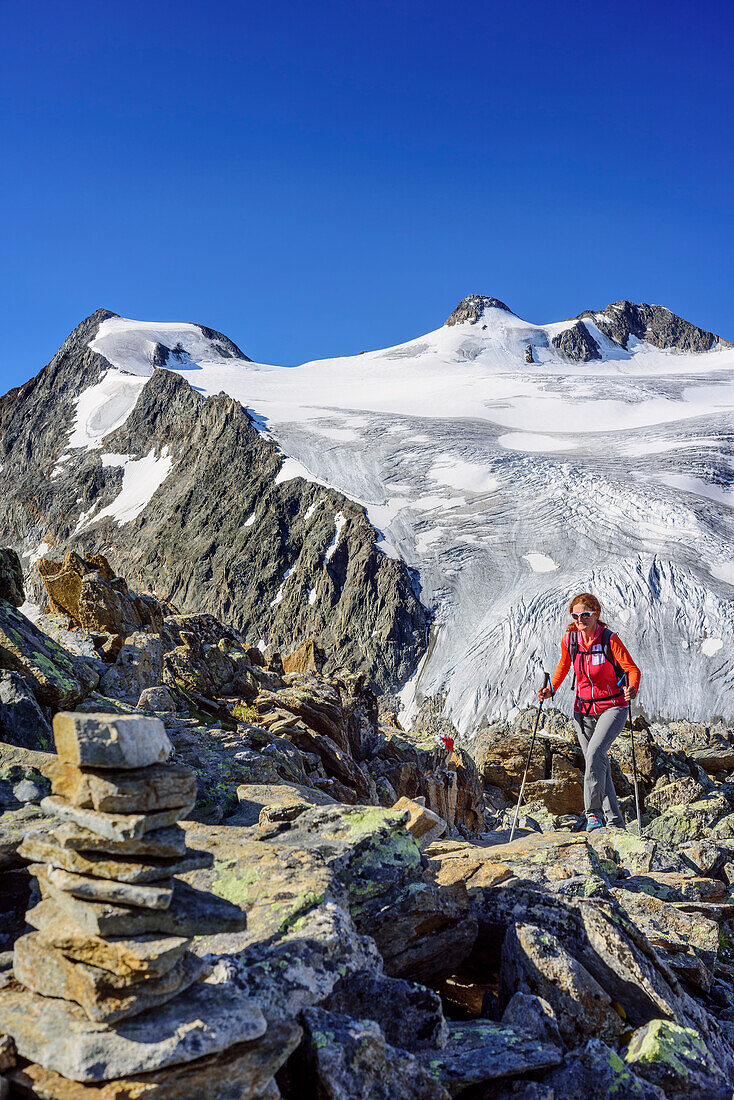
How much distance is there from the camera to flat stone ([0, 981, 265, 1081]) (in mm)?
3475

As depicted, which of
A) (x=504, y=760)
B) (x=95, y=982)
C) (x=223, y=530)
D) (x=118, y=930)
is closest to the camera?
(x=95, y=982)

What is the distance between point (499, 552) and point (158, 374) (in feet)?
216

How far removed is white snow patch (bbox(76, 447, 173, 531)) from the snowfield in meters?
0.64

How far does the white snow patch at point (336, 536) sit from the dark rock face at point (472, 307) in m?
97.6

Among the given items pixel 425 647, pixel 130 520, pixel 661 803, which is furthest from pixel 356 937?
pixel 130 520

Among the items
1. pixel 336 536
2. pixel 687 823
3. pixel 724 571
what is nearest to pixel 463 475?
pixel 336 536

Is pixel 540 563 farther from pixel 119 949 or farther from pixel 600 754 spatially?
pixel 119 949

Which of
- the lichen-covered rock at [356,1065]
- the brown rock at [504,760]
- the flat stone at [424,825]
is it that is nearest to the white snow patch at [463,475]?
the brown rock at [504,760]

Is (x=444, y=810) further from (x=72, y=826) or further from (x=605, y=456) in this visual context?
(x=605, y=456)

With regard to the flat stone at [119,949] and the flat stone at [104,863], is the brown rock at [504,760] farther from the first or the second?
the flat stone at [119,949]

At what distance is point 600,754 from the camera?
35.5 ft

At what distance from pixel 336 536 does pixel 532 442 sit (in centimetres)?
2561

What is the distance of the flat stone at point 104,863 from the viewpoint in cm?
387

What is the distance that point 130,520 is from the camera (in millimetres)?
94938
